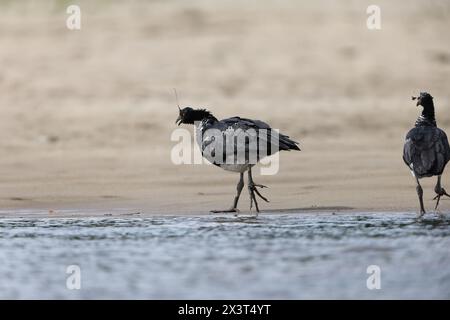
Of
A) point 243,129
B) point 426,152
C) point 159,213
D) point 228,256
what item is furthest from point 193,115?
point 228,256

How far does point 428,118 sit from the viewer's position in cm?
1202

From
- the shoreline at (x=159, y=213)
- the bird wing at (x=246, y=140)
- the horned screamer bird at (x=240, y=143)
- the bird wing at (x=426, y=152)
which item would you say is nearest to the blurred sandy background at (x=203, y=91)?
the shoreline at (x=159, y=213)

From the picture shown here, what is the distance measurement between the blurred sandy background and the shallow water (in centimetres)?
144

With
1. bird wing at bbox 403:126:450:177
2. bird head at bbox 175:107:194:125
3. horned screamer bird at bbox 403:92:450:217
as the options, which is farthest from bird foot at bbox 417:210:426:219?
bird head at bbox 175:107:194:125

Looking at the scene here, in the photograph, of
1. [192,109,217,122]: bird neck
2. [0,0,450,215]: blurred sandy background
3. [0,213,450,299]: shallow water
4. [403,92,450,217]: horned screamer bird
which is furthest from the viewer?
[0,0,450,215]: blurred sandy background

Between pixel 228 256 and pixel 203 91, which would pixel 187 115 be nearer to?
pixel 228 256

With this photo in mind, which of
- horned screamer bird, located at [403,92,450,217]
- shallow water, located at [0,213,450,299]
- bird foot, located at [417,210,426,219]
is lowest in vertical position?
shallow water, located at [0,213,450,299]

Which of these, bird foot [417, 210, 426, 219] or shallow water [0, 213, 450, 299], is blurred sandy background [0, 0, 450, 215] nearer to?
bird foot [417, 210, 426, 219]

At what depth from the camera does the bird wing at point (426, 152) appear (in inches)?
443

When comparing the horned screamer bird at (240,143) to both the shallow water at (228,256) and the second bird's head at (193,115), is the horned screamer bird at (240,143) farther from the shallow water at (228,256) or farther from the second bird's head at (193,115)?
the shallow water at (228,256)

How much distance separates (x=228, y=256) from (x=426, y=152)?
2.53 m

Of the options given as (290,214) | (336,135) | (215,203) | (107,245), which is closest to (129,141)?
(336,135)

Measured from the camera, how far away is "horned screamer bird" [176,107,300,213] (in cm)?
1143
